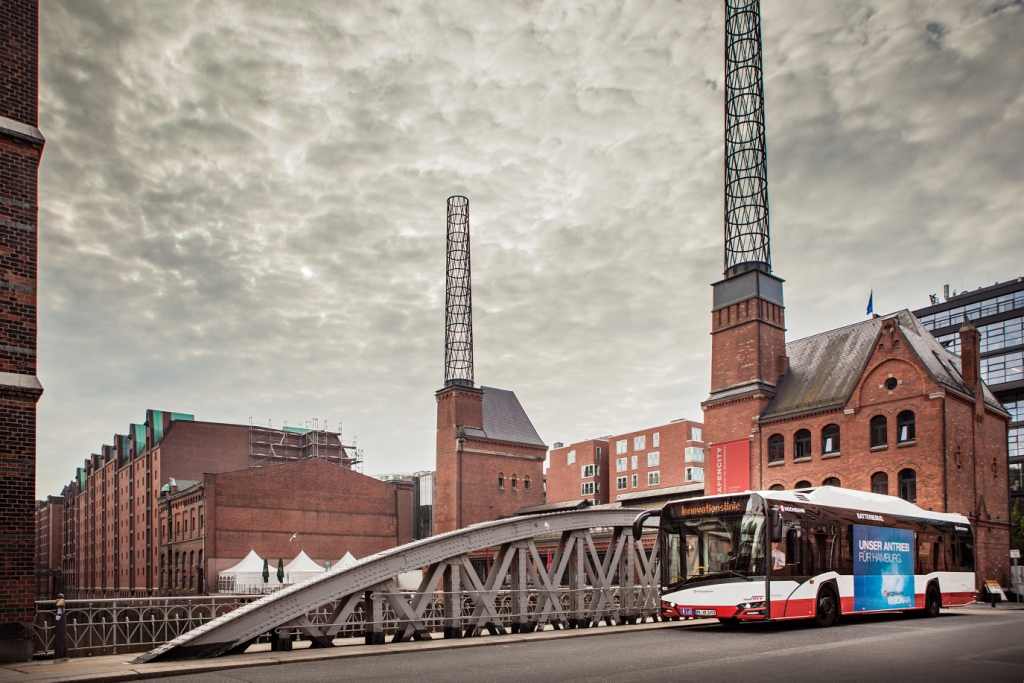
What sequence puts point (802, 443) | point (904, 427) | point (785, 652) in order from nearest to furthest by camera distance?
point (785, 652) < point (904, 427) < point (802, 443)

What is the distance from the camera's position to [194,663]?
13.0 meters

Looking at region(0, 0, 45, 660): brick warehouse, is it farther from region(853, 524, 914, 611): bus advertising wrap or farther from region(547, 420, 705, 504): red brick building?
region(547, 420, 705, 504): red brick building

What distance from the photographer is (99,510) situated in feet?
283

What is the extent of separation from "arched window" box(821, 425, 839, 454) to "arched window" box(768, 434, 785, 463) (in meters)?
2.07

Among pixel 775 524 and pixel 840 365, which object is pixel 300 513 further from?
pixel 775 524

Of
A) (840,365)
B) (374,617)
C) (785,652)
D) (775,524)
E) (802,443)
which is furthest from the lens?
(840,365)

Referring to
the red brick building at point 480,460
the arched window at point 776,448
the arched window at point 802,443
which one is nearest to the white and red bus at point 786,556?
the arched window at point 802,443

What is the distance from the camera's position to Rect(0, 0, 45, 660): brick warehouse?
46.8 feet

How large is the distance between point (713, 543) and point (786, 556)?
1.43 meters

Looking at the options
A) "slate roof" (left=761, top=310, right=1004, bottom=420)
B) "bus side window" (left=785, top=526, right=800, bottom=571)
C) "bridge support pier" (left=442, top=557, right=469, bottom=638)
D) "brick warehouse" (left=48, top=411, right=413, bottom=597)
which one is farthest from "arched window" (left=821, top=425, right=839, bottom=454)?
"brick warehouse" (left=48, top=411, right=413, bottom=597)

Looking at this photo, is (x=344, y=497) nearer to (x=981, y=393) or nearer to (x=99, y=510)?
(x=99, y=510)

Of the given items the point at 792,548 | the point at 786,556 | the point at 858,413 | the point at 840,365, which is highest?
the point at 840,365

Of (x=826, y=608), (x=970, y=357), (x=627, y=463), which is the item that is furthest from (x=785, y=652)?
(x=627, y=463)

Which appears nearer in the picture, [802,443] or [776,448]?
[802,443]
